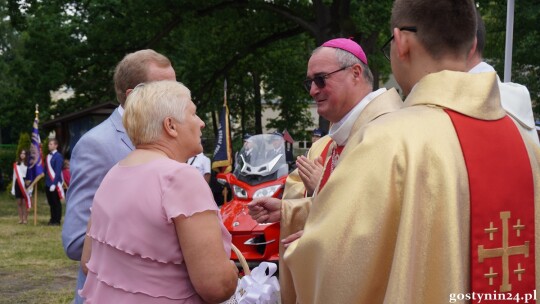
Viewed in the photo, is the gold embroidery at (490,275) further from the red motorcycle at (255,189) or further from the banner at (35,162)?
the banner at (35,162)

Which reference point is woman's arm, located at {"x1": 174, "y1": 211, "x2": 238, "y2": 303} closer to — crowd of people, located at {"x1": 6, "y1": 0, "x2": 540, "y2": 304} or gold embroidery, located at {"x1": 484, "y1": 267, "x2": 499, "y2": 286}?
crowd of people, located at {"x1": 6, "y1": 0, "x2": 540, "y2": 304}

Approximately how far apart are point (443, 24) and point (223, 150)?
1243cm

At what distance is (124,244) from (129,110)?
0.47 meters

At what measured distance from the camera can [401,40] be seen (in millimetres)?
2352

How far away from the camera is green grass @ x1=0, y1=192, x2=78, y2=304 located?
30.3 feet

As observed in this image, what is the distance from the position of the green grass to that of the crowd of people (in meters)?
6.55

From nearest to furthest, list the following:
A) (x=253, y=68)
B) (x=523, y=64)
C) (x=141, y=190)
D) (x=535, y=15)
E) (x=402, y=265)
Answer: (x=402, y=265), (x=141, y=190), (x=535, y=15), (x=523, y=64), (x=253, y=68)

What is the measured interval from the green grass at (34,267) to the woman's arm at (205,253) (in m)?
6.64

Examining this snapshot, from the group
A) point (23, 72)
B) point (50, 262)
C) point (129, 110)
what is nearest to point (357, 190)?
point (129, 110)

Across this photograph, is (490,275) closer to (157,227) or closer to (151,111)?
(157,227)

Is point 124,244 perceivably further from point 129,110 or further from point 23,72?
point 23,72

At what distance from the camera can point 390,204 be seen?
84.0 inches

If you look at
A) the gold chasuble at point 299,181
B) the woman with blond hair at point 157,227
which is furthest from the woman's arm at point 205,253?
the gold chasuble at point 299,181

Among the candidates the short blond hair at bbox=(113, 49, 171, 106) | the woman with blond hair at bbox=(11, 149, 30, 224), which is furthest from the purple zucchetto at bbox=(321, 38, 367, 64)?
the woman with blond hair at bbox=(11, 149, 30, 224)
